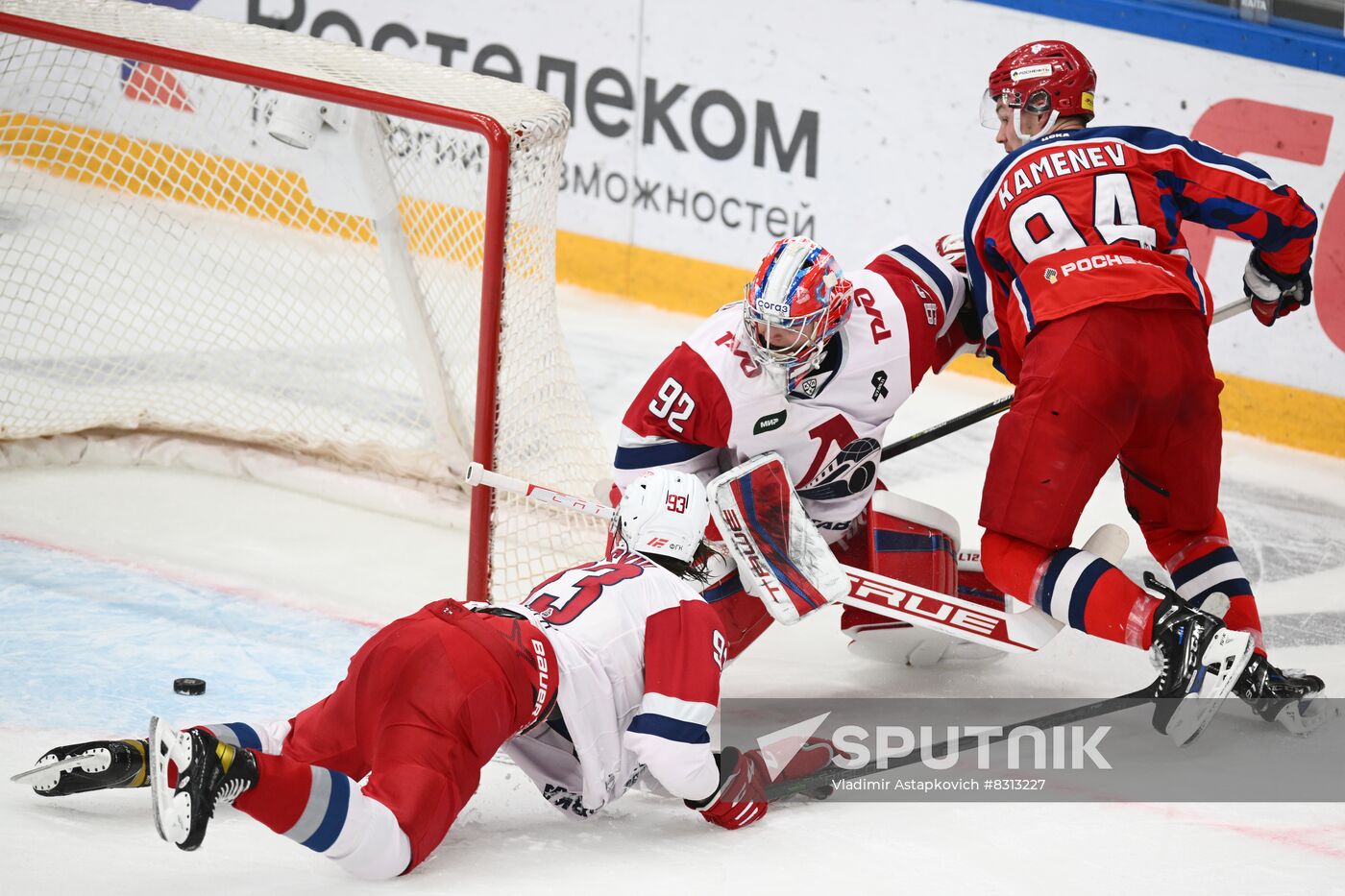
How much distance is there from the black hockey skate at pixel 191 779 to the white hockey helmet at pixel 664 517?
827 millimetres

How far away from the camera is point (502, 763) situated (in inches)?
129

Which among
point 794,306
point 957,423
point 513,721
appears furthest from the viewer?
point 957,423

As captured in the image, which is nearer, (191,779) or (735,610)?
(191,779)

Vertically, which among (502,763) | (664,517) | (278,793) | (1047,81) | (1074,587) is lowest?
(502,763)

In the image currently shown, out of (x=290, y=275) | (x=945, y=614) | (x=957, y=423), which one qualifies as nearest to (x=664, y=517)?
(x=945, y=614)

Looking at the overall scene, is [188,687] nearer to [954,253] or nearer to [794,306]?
[794,306]

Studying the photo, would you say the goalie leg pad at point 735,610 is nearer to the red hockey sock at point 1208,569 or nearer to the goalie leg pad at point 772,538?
the goalie leg pad at point 772,538

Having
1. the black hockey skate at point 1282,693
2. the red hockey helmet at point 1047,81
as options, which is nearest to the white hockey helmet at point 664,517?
the black hockey skate at point 1282,693

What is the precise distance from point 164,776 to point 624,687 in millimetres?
779

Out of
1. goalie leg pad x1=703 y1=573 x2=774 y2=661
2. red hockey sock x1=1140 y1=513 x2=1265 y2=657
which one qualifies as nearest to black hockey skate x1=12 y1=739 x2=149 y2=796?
goalie leg pad x1=703 y1=573 x2=774 y2=661

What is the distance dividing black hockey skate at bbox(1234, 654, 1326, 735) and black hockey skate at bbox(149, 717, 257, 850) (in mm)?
1801

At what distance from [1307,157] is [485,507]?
2.65 metres

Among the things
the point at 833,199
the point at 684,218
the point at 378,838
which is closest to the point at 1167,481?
the point at 378,838

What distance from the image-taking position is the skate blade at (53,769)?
9.41 ft
